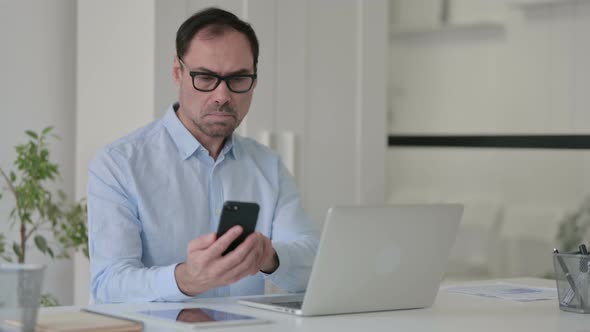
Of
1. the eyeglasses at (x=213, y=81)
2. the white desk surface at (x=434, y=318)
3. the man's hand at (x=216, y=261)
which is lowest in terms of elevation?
the white desk surface at (x=434, y=318)

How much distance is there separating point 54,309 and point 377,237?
2.25 feet

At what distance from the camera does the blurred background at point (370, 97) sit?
3777 millimetres

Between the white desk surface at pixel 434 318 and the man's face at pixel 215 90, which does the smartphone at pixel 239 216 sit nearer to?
the white desk surface at pixel 434 318

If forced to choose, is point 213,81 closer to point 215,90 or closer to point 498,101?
point 215,90

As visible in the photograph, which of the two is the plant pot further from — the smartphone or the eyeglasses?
the eyeglasses

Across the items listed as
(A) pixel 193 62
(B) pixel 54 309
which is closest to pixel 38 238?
(A) pixel 193 62

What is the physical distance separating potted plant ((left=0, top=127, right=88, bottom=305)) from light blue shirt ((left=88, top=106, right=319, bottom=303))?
907 millimetres

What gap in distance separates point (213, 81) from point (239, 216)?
0.74 meters

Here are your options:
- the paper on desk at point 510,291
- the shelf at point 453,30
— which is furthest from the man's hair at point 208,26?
the shelf at point 453,30

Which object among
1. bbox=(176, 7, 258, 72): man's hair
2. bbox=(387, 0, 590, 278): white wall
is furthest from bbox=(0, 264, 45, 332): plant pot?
bbox=(387, 0, 590, 278): white wall

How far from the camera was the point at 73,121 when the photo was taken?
4.04 metres

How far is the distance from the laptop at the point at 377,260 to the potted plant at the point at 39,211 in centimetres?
148

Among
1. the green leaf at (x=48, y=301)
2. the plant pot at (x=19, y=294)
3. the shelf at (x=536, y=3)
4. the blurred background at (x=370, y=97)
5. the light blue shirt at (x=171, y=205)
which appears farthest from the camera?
the shelf at (x=536, y=3)

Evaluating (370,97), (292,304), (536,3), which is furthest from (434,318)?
(536,3)
